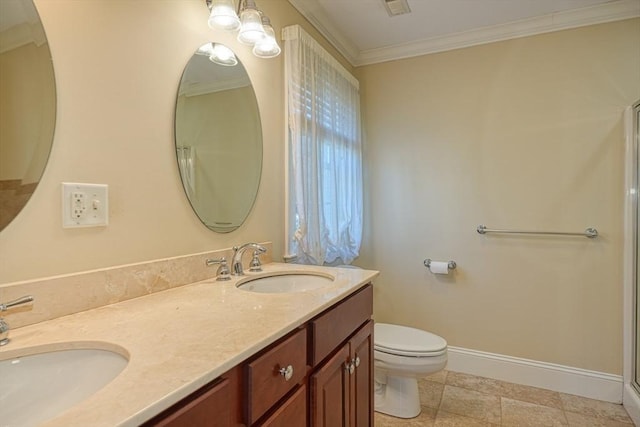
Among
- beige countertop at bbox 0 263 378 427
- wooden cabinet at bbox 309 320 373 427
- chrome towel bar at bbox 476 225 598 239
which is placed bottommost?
wooden cabinet at bbox 309 320 373 427

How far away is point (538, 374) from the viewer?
2.25 meters

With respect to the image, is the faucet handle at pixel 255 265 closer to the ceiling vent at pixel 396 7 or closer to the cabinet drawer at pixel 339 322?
the cabinet drawer at pixel 339 322

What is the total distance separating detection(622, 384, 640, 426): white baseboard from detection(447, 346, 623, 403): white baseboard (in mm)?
53

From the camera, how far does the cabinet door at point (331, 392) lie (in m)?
0.98

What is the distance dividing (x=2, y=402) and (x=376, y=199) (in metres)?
2.40

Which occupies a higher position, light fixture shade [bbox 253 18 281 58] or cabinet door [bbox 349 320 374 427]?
light fixture shade [bbox 253 18 281 58]

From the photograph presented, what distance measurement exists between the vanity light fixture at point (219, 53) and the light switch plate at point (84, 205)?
67 cm

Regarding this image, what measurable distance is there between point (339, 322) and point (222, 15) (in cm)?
114

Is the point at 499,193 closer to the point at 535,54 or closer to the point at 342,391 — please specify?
the point at 535,54

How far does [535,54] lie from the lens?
227cm

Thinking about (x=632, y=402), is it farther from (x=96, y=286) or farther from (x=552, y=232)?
(x=96, y=286)

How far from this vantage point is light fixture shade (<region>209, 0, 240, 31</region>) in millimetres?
1236

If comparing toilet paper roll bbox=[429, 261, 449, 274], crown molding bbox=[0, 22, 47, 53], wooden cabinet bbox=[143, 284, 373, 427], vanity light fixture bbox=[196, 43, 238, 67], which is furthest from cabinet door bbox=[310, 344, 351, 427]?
toilet paper roll bbox=[429, 261, 449, 274]

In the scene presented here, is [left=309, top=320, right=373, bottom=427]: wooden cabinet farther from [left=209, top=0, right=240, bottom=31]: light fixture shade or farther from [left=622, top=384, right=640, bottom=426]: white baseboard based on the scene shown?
[left=622, top=384, right=640, bottom=426]: white baseboard
